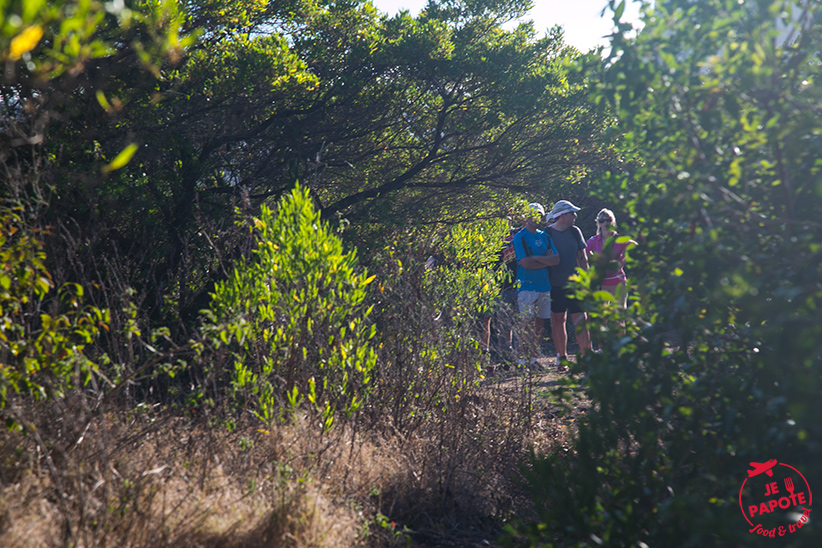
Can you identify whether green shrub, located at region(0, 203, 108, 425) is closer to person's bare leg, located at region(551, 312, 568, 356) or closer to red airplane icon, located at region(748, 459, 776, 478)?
red airplane icon, located at region(748, 459, 776, 478)

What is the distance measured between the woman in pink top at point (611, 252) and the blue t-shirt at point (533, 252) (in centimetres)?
50

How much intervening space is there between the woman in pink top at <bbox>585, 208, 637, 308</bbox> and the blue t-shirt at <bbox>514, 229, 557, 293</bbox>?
499 mm

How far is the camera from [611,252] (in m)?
2.29

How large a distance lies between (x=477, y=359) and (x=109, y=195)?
3103 mm

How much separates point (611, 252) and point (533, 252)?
4.17 metres

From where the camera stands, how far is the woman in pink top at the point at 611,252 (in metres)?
2.28

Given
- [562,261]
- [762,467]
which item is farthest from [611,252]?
[562,261]

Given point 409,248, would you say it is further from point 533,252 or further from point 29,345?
point 29,345

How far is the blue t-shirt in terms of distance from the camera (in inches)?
253

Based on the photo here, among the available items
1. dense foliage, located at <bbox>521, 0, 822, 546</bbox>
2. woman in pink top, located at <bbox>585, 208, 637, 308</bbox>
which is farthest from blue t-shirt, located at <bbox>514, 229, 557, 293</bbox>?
dense foliage, located at <bbox>521, 0, 822, 546</bbox>

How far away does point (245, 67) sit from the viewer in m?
5.39

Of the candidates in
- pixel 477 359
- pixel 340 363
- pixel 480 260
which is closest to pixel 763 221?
pixel 340 363

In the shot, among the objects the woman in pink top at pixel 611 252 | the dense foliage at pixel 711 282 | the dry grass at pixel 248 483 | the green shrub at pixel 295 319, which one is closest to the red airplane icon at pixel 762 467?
the dense foliage at pixel 711 282

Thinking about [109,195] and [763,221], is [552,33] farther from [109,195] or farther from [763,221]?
[763,221]
